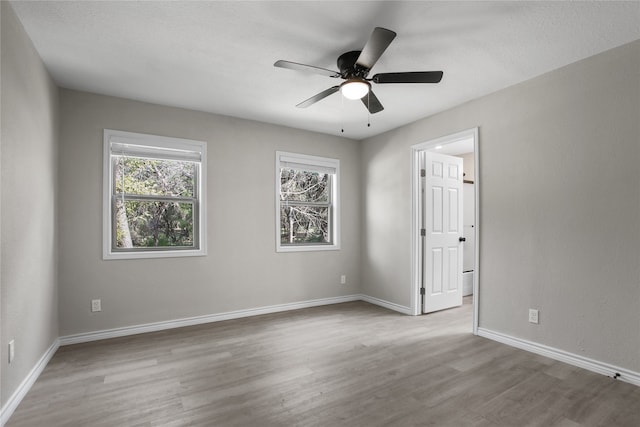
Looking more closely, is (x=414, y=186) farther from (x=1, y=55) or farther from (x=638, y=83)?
(x=1, y=55)

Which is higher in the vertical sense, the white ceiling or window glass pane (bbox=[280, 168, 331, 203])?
the white ceiling

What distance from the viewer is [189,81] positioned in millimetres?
3123

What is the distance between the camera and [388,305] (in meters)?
4.66

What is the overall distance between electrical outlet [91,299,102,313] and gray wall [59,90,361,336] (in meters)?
0.04

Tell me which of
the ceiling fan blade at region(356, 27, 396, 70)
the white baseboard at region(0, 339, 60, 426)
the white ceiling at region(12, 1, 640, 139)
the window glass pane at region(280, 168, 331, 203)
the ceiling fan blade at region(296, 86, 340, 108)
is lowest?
the white baseboard at region(0, 339, 60, 426)

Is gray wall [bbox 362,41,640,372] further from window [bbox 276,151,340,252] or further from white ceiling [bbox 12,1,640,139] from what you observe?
window [bbox 276,151,340,252]

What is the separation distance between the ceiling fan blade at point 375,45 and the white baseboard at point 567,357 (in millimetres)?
2863

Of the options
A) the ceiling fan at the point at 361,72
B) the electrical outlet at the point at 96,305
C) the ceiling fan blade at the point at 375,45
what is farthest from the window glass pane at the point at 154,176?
the ceiling fan blade at the point at 375,45

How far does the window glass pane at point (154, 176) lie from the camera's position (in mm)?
3607

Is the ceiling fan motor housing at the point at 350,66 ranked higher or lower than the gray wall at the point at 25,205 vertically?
higher

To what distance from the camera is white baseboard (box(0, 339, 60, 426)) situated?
1982mm

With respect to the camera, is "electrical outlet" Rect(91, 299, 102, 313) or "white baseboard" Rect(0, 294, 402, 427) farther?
"electrical outlet" Rect(91, 299, 102, 313)

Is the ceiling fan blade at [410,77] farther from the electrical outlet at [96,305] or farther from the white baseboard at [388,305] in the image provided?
the electrical outlet at [96,305]

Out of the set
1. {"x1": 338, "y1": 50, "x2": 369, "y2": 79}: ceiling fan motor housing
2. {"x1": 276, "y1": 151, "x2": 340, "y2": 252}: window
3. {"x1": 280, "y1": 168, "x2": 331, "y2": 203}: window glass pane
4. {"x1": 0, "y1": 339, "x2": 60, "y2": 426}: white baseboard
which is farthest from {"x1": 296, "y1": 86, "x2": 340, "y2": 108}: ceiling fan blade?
{"x1": 0, "y1": 339, "x2": 60, "y2": 426}: white baseboard
